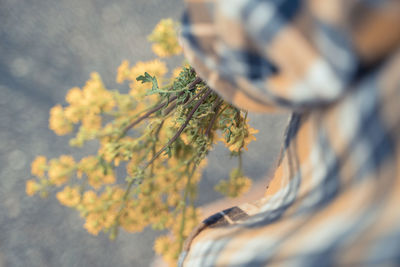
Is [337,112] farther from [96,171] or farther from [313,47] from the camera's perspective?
[96,171]

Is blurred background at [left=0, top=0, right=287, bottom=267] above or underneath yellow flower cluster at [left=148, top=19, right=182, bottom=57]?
above

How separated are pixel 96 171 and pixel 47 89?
44cm

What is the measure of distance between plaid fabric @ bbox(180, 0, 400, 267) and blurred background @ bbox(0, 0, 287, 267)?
0.59 m

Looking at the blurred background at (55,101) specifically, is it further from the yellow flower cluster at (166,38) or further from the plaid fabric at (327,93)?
the plaid fabric at (327,93)

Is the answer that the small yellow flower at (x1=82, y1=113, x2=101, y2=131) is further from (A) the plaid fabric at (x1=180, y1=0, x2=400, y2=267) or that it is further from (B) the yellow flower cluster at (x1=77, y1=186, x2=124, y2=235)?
(A) the plaid fabric at (x1=180, y1=0, x2=400, y2=267)

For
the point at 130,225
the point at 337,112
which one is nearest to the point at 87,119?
the point at 130,225

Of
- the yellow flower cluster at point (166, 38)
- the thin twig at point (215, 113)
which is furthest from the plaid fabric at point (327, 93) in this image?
the yellow flower cluster at point (166, 38)

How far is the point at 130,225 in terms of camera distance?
18.1 inches

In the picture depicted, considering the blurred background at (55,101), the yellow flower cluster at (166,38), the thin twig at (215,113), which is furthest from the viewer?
the blurred background at (55,101)

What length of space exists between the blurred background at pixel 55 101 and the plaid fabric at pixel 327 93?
595mm

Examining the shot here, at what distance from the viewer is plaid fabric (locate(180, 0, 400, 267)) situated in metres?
0.12

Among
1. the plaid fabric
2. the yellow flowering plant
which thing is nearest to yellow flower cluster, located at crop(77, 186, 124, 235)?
the yellow flowering plant

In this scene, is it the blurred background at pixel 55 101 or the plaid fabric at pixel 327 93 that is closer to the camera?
the plaid fabric at pixel 327 93

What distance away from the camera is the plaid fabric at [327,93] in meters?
0.12
